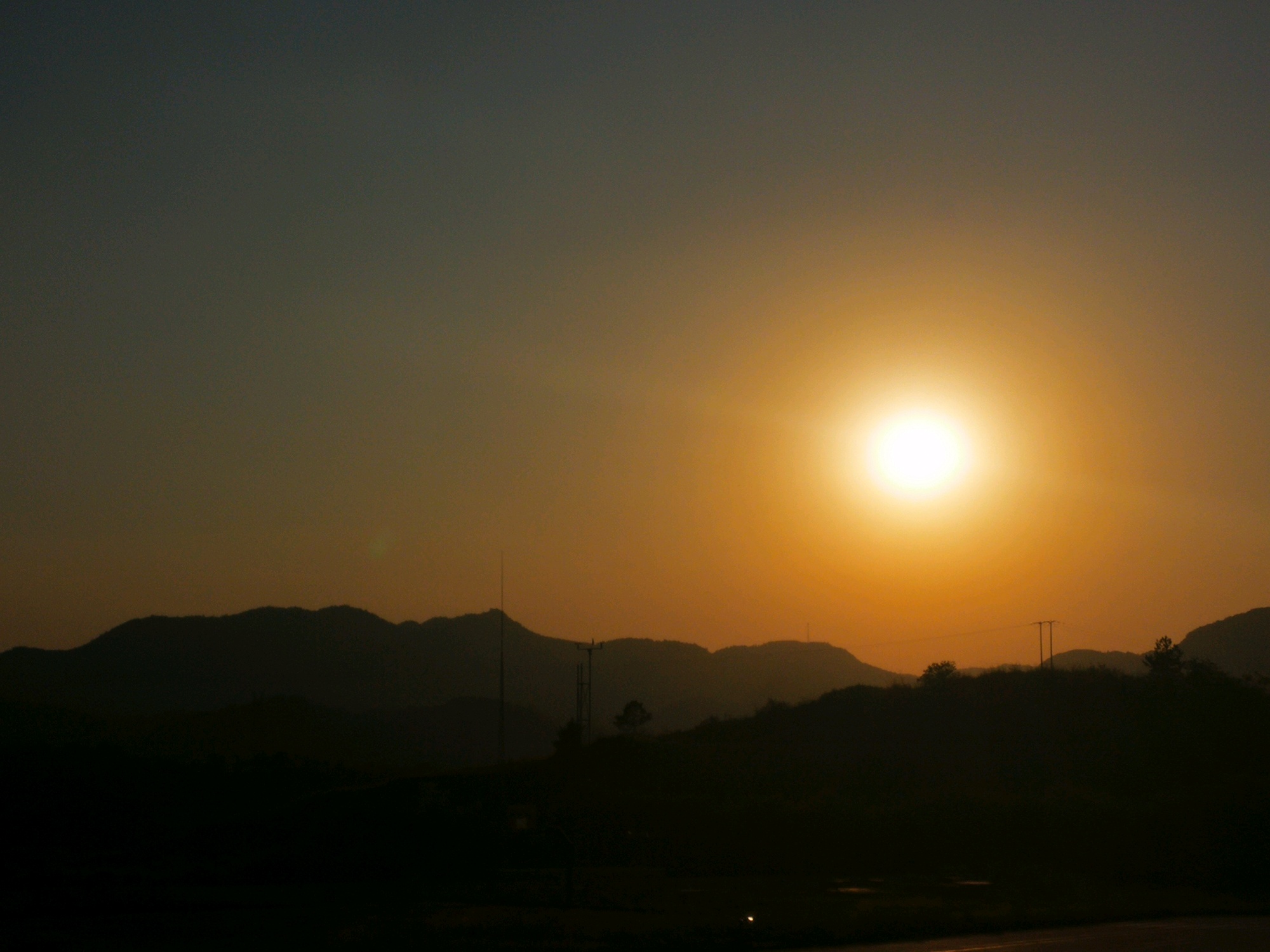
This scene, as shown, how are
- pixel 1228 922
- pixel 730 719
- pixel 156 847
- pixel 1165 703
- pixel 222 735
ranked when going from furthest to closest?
1. pixel 222 735
2. pixel 730 719
3. pixel 1165 703
4. pixel 156 847
5. pixel 1228 922

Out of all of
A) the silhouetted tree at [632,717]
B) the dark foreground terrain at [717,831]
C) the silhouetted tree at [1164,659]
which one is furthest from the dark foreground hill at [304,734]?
the silhouetted tree at [1164,659]

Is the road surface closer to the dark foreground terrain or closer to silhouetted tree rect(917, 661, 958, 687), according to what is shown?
the dark foreground terrain

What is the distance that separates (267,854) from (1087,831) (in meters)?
30.0

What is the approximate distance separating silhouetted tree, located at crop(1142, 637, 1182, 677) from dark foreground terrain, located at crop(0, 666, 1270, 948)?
219cm

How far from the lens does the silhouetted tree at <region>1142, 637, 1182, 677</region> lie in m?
89.1

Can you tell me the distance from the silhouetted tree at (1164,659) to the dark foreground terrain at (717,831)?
2186 mm

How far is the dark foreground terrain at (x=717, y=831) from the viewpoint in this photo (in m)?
23.8

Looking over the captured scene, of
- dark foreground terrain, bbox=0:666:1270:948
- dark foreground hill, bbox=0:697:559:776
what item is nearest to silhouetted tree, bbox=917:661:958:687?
dark foreground terrain, bbox=0:666:1270:948

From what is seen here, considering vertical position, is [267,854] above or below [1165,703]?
below

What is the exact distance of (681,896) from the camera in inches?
1134

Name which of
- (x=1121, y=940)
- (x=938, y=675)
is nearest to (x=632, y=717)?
(x=938, y=675)

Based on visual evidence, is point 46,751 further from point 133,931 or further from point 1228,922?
point 1228,922

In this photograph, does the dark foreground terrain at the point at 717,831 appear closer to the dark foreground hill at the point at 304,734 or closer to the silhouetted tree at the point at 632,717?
the dark foreground hill at the point at 304,734

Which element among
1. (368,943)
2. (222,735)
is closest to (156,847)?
(368,943)
